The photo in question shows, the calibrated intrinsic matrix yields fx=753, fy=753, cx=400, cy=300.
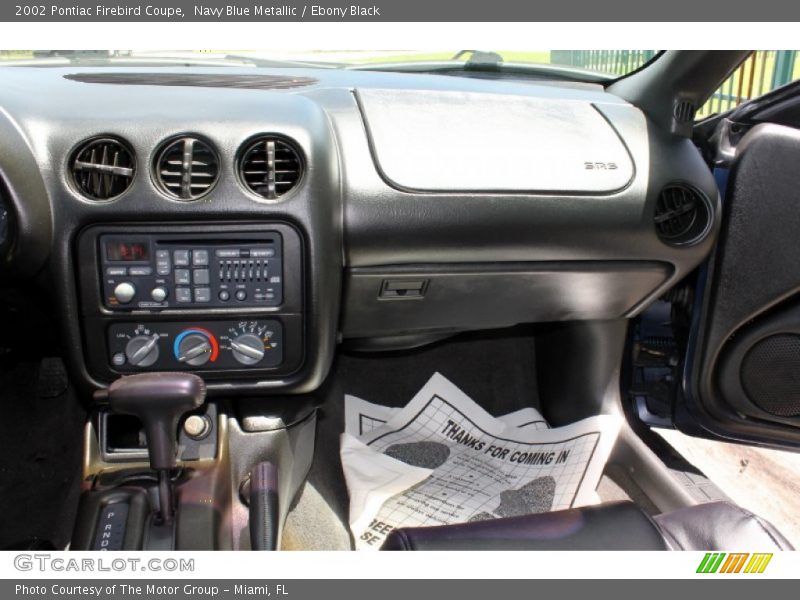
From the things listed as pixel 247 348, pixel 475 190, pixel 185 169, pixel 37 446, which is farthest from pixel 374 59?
pixel 37 446

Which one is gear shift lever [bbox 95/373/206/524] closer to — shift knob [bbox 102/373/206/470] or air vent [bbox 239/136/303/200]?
shift knob [bbox 102/373/206/470]

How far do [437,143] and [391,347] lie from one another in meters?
0.65

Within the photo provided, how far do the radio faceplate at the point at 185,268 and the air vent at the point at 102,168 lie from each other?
71 millimetres

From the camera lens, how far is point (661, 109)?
137 cm

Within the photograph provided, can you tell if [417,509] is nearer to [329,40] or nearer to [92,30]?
[329,40]

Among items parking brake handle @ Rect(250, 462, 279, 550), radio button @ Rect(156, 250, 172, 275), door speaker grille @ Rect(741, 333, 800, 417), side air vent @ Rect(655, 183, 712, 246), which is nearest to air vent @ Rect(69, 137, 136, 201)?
radio button @ Rect(156, 250, 172, 275)

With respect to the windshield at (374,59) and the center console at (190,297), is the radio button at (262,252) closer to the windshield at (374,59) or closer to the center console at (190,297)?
the center console at (190,297)

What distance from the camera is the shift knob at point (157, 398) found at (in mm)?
1061

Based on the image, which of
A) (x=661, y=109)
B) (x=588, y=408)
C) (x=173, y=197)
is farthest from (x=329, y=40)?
(x=588, y=408)

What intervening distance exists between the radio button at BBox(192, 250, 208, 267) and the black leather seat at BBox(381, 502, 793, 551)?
0.50m

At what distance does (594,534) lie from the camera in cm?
88

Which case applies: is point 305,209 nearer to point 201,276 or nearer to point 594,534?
point 201,276

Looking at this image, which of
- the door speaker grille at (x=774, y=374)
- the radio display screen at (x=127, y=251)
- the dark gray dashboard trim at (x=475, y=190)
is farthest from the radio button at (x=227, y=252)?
the door speaker grille at (x=774, y=374)

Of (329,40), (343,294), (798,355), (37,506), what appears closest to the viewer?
(329,40)
